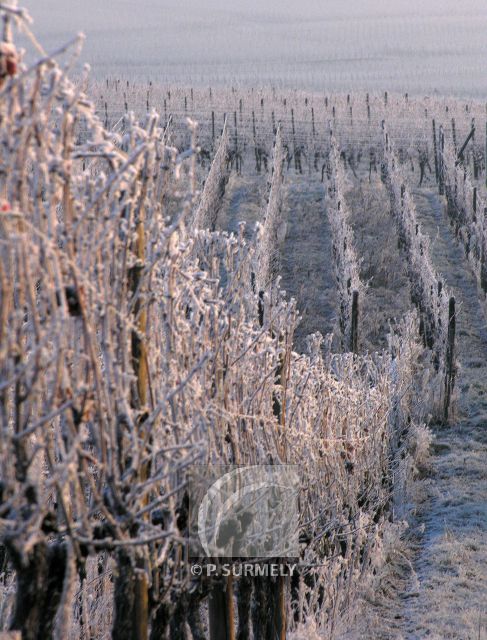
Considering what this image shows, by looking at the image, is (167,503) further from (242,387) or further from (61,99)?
(61,99)

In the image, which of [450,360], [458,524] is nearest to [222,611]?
[458,524]

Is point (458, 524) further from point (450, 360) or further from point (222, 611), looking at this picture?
point (222, 611)

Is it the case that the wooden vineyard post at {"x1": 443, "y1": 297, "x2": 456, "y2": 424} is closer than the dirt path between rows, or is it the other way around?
the dirt path between rows

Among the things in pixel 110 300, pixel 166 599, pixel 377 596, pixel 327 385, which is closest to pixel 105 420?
pixel 110 300

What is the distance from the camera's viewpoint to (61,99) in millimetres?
2062

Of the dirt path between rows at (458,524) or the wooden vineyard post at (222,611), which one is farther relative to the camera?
the dirt path between rows at (458,524)

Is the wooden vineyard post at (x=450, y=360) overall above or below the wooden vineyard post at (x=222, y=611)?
below

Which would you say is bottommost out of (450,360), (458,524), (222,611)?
(458,524)

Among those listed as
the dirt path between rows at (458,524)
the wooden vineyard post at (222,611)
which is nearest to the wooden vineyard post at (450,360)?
the dirt path between rows at (458,524)

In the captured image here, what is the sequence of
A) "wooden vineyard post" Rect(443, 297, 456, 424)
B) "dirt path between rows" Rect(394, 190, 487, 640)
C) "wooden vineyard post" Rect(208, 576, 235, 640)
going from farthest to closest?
"wooden vineyard post" Rect(443, 297, 456, 424)
"dirt path between rows" Rect(394, 190, 487, 640)
"wooden vineyard post" Rect(208, 576, 235, 640)

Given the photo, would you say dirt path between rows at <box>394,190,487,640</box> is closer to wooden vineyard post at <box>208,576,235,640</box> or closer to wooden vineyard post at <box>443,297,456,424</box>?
wooden vineyard post at <box>443,297,456,424</box>

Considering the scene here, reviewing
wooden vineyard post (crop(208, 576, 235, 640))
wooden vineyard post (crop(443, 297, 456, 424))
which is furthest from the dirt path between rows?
Result: wooden vineyard post (crop(208, 576, 235, 640))

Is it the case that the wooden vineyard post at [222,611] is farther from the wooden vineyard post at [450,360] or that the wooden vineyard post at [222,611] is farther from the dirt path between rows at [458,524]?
the wooden vineyard post at [450,360]

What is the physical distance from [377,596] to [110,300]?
4361 mm
